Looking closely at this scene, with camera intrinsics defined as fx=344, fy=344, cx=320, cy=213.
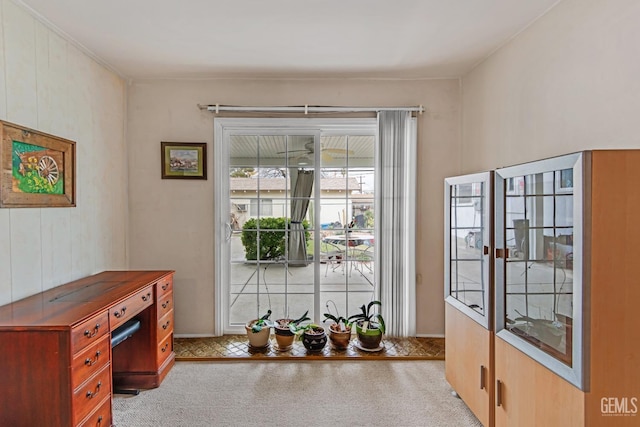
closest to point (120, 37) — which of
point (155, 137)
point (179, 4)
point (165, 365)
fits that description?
point (179, 4)

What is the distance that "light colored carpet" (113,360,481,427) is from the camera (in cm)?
218

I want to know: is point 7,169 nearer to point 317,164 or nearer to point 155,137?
point 155,137

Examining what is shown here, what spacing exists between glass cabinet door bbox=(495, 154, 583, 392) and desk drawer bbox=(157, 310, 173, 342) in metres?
2.34

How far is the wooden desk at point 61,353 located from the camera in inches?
64.5

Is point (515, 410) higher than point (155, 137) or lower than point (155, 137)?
lower

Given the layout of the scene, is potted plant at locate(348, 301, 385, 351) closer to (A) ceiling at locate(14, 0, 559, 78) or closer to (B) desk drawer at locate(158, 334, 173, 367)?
(B) desk drawer at locate(158, 334, 173, 367)

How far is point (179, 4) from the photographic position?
6.91 ft

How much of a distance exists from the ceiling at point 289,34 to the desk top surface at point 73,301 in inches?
70.3

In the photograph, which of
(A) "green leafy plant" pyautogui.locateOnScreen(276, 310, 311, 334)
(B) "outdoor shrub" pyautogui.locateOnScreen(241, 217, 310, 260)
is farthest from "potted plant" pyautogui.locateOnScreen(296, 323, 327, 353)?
(B) "outdoor shrub" pyautogui.locateOnScreen(241, 217, 310, 260)

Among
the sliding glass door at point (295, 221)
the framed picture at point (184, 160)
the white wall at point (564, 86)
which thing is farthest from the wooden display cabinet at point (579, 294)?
the framed picture at point (184, 160)

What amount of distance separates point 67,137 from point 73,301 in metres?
1.25

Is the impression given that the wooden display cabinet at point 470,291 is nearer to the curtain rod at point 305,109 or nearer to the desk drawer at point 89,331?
the curtain rod at point 305,109

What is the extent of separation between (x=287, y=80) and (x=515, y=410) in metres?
3.06

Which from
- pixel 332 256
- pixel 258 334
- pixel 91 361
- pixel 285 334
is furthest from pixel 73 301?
pixel 332 256
